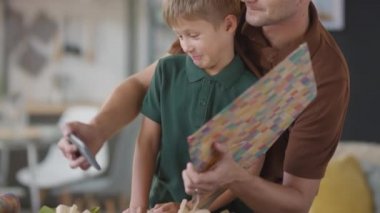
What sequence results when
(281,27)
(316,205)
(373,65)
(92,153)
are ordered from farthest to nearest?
(373,65) → (316,205) → (281,27) → (92,153)

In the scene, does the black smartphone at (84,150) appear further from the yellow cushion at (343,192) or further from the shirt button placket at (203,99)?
the yellow cushion at (343,192)

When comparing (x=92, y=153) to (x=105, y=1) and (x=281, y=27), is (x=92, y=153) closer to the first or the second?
(x=281, y=27)

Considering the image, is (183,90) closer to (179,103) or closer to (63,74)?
(179,103)

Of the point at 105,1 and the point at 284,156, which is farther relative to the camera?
the point at 105,1

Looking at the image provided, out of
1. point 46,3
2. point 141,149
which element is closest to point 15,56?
point 46,3

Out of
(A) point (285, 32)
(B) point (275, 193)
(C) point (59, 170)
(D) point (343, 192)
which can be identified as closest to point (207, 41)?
(A) point (285, 32)

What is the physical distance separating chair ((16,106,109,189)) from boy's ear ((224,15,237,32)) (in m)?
4.02

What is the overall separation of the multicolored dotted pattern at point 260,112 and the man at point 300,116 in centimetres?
20

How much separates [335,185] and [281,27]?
6.64 feet

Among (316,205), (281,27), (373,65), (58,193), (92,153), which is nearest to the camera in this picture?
(92,153)

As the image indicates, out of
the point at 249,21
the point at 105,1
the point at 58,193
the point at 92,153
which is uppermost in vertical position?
the point at 249,21

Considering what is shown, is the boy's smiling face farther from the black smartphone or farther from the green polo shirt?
the black smartphone

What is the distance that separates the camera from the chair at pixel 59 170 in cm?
527

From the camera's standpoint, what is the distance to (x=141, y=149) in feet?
4.53
